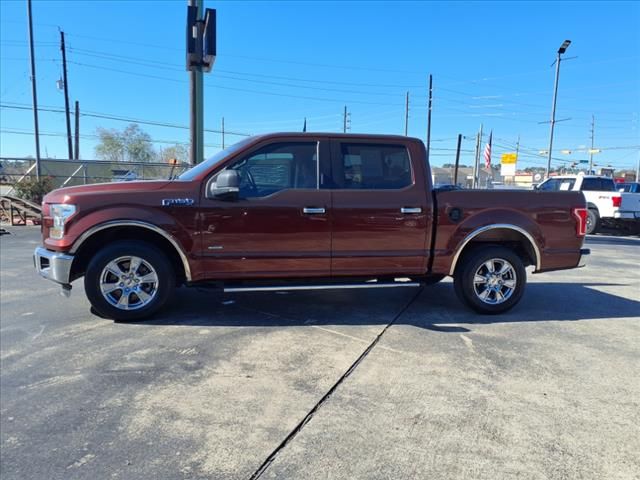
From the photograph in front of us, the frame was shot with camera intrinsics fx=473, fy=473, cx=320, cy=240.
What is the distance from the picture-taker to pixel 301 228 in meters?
4.86

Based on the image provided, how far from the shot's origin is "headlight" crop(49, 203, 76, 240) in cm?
454

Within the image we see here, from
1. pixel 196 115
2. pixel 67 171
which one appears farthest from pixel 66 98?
pixel 196 115

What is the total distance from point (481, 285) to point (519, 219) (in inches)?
33.1

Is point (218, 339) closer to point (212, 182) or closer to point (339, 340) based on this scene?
point (339, 340)

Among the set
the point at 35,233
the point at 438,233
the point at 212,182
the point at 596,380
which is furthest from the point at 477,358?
the point at 35,233

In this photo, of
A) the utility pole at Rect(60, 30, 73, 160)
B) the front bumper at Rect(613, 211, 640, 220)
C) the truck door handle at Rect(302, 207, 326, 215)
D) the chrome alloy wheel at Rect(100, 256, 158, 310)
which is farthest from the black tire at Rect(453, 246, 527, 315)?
the utility pole at Rect(60, 30, 73, 160)

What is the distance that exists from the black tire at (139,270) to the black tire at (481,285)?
122 inches

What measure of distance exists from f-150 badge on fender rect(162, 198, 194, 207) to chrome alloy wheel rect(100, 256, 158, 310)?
0.61 m

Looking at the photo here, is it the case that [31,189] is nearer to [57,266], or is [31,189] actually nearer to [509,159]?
[57,266]

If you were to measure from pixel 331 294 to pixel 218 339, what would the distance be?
6.75 feet

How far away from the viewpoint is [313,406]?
315 centimetres

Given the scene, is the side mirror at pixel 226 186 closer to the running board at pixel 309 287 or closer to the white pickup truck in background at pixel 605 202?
the running board at pixel 309 287

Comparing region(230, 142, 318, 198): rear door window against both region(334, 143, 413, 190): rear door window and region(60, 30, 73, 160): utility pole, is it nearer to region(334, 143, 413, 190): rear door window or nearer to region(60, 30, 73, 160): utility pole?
region(334, 143, 413, 190): rear door window

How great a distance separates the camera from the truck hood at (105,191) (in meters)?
4.57
